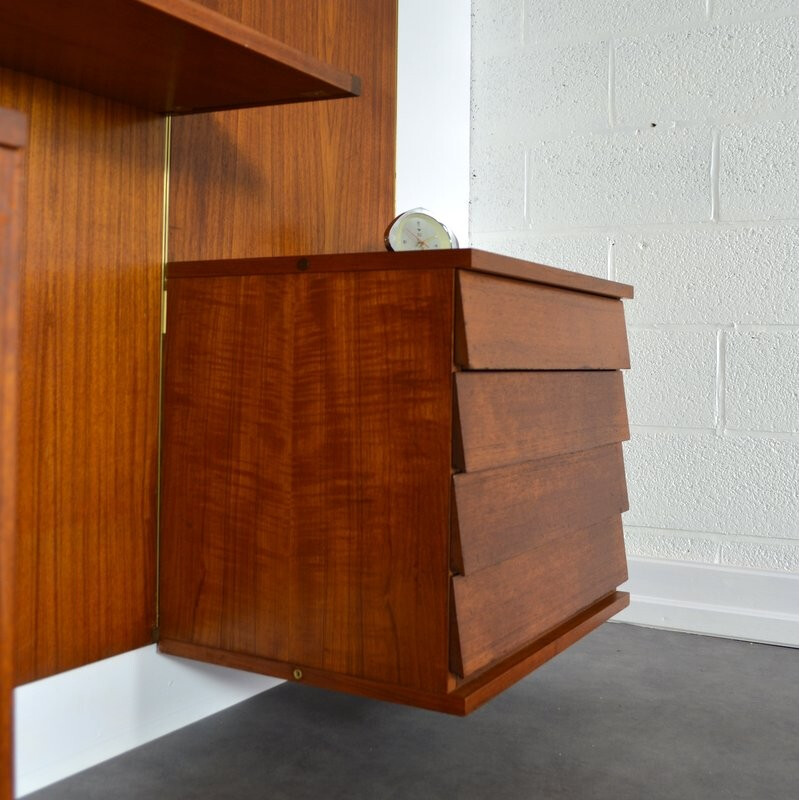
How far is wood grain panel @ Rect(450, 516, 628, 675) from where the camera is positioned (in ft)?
3.98

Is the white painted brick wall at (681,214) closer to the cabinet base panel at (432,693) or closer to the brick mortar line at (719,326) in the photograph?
the brick mortar line at (719,326)

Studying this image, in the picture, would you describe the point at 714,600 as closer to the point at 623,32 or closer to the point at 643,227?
the point at 643,227

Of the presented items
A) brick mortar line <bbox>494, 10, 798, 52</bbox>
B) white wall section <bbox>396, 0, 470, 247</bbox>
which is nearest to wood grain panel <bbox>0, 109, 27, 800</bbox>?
white wall section <bbox>396, 0, 470, 247</bbox>

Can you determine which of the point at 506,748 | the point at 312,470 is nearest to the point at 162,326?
the point at 312,470

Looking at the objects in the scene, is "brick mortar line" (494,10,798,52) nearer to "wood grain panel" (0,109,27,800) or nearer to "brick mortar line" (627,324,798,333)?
"brick mortar line" (627,324,798,333)

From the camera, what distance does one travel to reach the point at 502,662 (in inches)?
51.8

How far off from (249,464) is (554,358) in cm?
47

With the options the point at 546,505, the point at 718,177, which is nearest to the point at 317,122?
the point at 546,505

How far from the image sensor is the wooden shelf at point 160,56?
1007 mm

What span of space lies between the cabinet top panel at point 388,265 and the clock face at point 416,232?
0.79ft

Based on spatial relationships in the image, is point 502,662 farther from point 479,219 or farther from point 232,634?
point 479,219

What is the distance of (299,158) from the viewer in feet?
5.58

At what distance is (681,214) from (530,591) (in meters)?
1.17

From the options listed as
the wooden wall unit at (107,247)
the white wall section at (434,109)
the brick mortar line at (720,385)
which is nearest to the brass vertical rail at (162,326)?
the wooden wall unit at (107,247)
